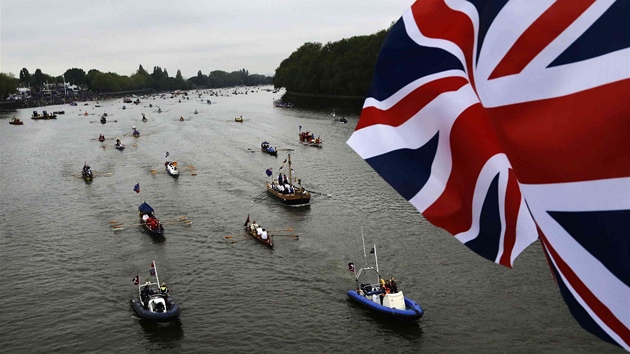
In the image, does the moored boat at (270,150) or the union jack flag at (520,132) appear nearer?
the union jack flag at (520,132)

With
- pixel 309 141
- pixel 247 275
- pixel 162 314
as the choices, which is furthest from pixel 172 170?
pixel 162 314

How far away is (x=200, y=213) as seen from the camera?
193 ft

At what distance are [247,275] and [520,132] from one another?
116 ft

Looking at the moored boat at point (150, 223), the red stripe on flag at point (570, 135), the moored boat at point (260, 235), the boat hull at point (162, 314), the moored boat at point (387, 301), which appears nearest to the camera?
the red stripe on flag at point (570, 135)

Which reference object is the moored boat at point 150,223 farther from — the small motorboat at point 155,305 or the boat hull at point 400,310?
the boat hull at point 400,310

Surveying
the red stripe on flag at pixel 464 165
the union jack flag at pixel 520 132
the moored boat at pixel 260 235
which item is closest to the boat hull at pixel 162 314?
the moored boat at pixel 260 235

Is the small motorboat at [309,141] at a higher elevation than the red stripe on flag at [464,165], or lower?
lower

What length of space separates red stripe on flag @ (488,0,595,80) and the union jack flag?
15 millimetres

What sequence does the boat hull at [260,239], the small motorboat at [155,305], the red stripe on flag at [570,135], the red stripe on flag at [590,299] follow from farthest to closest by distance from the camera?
1. the boat hull at [260,239]
2. the small motorboat at [155,305]
3. the red stripe on flag at [590,299]
4. the red stripe on flag at [570,135]

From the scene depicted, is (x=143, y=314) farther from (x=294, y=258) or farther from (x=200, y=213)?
(x=200, y=213)

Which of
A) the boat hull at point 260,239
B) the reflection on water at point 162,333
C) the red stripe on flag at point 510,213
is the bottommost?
the reflection on water at point 162,333

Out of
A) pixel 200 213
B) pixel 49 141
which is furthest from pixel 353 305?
pixel 49 141

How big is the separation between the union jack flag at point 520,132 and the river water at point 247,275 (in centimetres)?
2355

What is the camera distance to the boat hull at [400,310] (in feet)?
107
